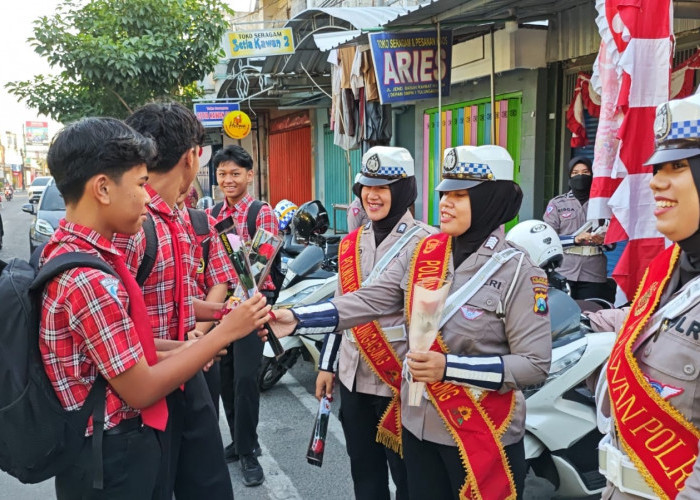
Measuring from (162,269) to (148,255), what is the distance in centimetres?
8

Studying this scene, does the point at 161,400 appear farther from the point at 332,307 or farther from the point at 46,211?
the point at 46,211

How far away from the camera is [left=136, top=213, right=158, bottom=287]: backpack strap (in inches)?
85.4

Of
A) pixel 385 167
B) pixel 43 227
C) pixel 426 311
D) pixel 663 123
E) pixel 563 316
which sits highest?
A: pixel 663 123

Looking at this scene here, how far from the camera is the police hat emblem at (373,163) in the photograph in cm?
305

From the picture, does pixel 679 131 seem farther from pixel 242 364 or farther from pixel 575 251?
pixel 575 251

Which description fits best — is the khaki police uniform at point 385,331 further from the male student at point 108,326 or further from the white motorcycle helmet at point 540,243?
the white motorcycle helmet at point 540,243

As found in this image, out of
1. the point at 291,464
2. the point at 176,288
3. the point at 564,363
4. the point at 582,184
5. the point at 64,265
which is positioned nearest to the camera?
the point at 64,265

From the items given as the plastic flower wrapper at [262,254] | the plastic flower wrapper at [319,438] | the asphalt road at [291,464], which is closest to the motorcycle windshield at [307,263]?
the asphalt road at [291,464]

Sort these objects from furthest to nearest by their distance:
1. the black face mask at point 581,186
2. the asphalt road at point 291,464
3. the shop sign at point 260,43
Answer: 1. the shop sign at point 260,43
2. the black face mask at point 581,186
3. the asphalt road at point 291,464

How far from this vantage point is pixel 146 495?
186 cm

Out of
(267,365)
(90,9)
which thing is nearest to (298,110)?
(90,9)

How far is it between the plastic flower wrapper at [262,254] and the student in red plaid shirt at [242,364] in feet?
6.04

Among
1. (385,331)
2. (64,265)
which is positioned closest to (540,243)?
(385,331)

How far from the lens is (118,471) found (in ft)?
5.86
